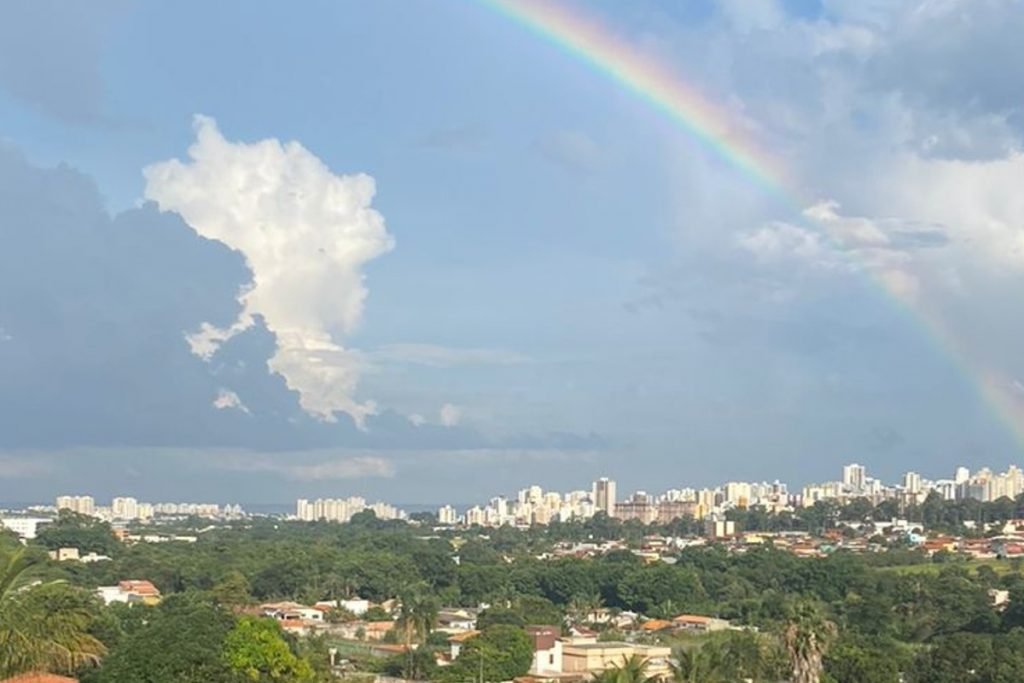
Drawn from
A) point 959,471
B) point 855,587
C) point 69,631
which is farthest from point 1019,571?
point 959,471

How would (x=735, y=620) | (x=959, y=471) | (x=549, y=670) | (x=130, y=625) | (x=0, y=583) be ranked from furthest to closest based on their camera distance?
(x=959, y=471) < (x=735, y=620) < (x=549, y=670) < (x=130, y=625) < (x=0, y=583)

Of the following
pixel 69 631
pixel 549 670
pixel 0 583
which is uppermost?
pixel 0 583

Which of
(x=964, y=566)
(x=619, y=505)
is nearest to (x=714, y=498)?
(x=619, y=505)

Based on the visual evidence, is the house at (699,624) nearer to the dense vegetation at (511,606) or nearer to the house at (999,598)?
the dense vegetation at (511,606)

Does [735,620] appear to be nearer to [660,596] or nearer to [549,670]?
[660,596]

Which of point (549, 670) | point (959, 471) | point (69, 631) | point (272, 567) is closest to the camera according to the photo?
point (69, 631)

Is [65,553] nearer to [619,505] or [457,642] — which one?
[457,642]

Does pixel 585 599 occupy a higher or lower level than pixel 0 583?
lower
